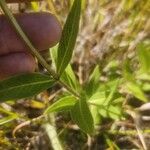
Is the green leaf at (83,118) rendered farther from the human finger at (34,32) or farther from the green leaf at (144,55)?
the green leaf at (144,55)

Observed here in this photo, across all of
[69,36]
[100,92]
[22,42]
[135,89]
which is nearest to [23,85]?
[69,36]

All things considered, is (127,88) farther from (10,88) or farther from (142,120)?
(10,88)

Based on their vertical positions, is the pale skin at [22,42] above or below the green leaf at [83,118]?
above

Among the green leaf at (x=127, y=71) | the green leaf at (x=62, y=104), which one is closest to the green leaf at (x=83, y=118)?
the green leaf at (x=62, y=104)

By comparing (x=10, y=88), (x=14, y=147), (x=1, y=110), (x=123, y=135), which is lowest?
(x=123, y=135)

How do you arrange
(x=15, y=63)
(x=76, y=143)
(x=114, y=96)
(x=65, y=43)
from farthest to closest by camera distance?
1. (x=76, y=143)
2. (x=114, y=96)
3. (x=15, y=63)
4. (x=65, y=43)

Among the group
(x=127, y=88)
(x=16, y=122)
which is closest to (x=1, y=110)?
(x=16, y=122)

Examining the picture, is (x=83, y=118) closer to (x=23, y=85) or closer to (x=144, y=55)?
(x=23, y=85)
